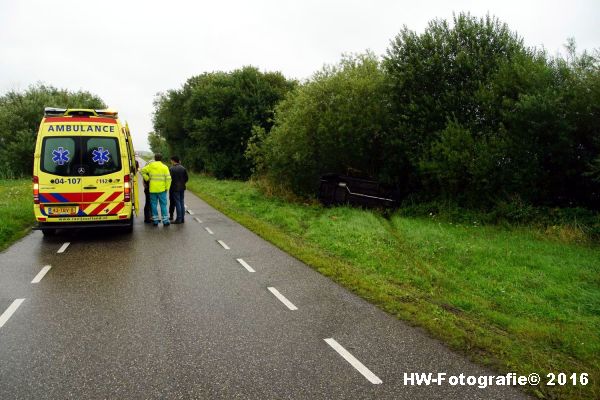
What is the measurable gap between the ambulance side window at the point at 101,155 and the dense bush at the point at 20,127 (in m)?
24.8

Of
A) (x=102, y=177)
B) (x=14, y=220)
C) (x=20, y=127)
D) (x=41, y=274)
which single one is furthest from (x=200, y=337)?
(x=20, y=127)

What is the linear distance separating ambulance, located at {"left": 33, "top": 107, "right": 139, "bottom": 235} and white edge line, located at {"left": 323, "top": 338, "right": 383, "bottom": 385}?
7831 mm

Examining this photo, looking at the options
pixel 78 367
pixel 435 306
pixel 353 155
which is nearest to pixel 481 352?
pixel 435 306

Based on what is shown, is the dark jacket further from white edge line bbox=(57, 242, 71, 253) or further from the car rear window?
white edge line bbox=(57, 242, 71, 253)

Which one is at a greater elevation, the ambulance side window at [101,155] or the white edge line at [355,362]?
the ambulance side window at [101,155]

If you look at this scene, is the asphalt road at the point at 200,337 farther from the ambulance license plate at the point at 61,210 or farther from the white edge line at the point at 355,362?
the ambulance license plate at the point at 61,210

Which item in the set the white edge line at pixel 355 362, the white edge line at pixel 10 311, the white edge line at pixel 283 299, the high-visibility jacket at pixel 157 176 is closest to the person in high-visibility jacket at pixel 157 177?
the high-visibility jacket at pixel 157 176

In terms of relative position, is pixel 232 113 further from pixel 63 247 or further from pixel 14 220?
pixel 63 247

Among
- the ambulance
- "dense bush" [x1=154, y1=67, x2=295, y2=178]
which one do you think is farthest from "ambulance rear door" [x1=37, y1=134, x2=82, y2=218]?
"dense bush" [x1=154, y1=67, x2=295, y2=178]

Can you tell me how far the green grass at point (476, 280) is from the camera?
5262mm

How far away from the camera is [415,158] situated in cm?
1744

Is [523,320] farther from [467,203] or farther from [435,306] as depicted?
[467,203]

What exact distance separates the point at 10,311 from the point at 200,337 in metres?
2.97

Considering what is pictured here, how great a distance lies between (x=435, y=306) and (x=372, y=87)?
13.6m
